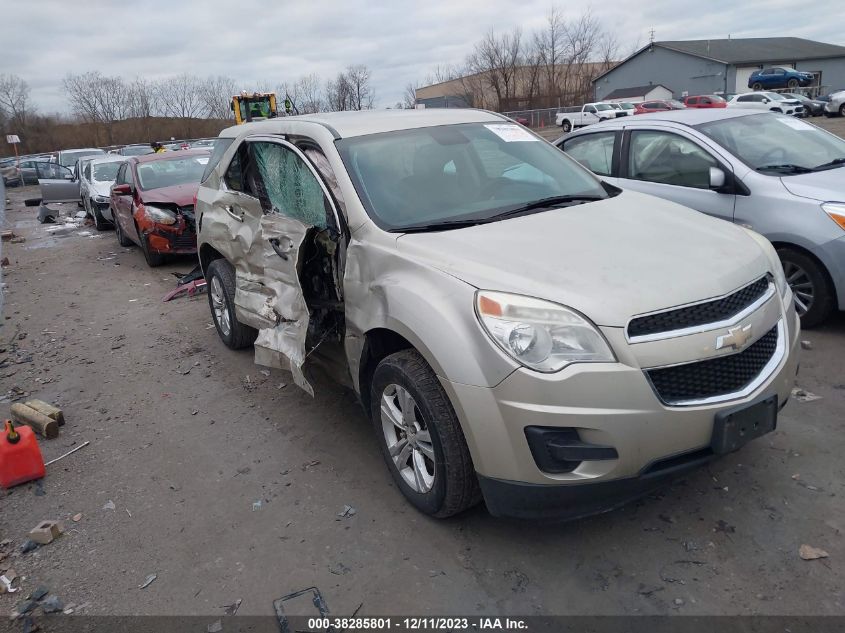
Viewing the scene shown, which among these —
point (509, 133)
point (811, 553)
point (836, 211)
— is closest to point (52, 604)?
point (811, 553)

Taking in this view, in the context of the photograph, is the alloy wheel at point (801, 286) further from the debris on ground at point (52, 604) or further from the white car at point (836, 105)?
the white car at point (836, 105)

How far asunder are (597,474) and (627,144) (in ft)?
14.6

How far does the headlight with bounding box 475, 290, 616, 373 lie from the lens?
245cm

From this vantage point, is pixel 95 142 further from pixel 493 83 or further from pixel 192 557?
pixel 192 557

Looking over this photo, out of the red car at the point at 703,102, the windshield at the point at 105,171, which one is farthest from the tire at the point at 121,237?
the red car at the point at 703,102

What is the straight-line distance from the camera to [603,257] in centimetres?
280

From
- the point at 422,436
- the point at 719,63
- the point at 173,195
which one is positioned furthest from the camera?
the point at 719,63

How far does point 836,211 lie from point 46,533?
5.49 meters

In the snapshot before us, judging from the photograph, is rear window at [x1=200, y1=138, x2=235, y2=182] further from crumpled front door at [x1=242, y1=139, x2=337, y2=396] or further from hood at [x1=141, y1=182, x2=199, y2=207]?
hood at [x1=141, y1=182, x2=199, y2=207]

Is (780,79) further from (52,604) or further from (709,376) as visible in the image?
(52,604)

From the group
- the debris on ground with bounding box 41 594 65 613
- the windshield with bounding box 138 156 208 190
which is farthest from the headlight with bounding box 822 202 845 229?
the windshield with bounding box 138 156 208 190

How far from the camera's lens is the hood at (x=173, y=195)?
9.58 m

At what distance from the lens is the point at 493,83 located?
6059cm

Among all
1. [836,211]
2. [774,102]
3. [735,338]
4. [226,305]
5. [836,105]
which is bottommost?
[226,305]
